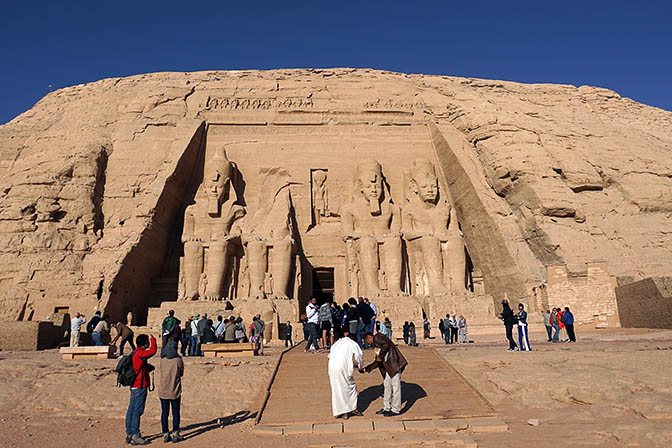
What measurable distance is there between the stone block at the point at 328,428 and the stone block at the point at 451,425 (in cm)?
86

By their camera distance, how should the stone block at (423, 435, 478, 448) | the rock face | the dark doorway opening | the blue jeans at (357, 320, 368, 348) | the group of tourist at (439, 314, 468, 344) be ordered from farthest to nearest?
the dark doorway opening
the rock face
the group of tourist at (439, 314, 468, 344)
the blue jeans at (357, 320, 368, 348)
the stone block at (423, 435, 478, 448)

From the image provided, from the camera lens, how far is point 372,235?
14531 millimetres

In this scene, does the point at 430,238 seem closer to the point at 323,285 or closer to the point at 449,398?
the point at 323,285

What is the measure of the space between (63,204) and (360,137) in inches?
345

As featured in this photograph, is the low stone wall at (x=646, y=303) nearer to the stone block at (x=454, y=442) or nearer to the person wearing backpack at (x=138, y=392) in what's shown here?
the stone block at (x=454, y=442)

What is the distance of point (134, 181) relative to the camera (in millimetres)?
13953

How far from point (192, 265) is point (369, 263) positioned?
15.2ft

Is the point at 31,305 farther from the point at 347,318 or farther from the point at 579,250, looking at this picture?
the point at 579,250

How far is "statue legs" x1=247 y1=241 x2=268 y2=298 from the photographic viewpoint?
13727mm

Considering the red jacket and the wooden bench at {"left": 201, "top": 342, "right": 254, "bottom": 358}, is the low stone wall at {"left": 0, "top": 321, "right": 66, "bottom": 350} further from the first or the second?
the red jacket

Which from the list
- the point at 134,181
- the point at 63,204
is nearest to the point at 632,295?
the point at 134,181

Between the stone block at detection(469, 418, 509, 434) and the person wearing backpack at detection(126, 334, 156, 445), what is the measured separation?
2.85 meters

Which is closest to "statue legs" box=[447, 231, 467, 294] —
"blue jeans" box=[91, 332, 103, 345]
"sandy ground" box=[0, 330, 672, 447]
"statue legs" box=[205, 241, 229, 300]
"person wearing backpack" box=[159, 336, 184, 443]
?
"statue legs" box=[205, 241, 229, 300]

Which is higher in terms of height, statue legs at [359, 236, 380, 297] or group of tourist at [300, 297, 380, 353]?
statue legs at [359, 236, 380, 297]
